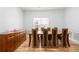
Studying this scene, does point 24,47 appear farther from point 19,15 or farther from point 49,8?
point 49,8

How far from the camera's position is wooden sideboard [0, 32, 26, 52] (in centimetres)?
351

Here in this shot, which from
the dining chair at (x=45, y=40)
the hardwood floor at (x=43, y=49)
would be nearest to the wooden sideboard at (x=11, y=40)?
the hardwood floor at (x=43, y=49)

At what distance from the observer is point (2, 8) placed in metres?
3.81

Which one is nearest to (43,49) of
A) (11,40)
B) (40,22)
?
(40,22)

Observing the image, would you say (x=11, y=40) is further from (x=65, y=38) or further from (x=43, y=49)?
(x=65, y=38)

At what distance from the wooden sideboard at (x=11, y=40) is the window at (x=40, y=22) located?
0.59m

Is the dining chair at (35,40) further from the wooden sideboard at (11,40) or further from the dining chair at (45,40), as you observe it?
the wooden sideboard at (11,40)

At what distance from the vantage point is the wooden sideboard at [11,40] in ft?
11.5

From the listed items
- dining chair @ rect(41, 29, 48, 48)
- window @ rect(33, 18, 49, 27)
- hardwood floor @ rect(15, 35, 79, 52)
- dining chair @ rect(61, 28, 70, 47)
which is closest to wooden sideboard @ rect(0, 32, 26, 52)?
hardwood floor @ rect(15, 35, 79, 52)

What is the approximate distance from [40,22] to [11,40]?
123cm

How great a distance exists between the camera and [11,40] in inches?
150
